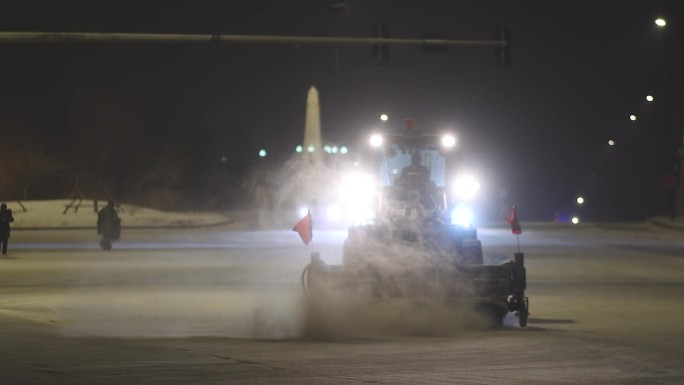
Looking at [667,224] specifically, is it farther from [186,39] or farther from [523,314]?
[523,314]

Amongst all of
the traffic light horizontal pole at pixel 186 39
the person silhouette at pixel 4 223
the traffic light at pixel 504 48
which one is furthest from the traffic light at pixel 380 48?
the person silhouette at pixel 4 223

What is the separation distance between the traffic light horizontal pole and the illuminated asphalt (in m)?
5.19

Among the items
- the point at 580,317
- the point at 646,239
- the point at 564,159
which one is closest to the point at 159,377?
the point at 580,317

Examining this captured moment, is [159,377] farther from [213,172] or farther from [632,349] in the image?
[213,172]

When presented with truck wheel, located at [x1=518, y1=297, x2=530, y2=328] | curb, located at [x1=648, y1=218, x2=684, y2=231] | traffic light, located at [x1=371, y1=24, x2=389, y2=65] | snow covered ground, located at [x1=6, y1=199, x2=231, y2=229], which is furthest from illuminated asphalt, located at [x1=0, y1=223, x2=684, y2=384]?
snow covered ground, located at [x1=6, y1=199, x2=231, y2=229]

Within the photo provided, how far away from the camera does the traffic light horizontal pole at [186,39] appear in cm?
2336

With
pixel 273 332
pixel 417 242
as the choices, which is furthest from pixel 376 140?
pixel 273 332

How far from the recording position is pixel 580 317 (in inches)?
737

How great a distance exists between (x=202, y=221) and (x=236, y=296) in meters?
45.1

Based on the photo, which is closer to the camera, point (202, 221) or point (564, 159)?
point (202, 221)

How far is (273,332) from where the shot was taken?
1650cm

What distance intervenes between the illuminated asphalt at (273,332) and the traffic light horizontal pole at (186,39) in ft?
17.0

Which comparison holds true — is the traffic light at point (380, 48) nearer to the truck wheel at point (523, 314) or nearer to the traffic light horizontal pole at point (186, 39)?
the traffic light horizontal pole at point (186, 39)

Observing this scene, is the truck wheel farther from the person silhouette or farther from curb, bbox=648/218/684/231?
curb, bbox=648/218/684/231
